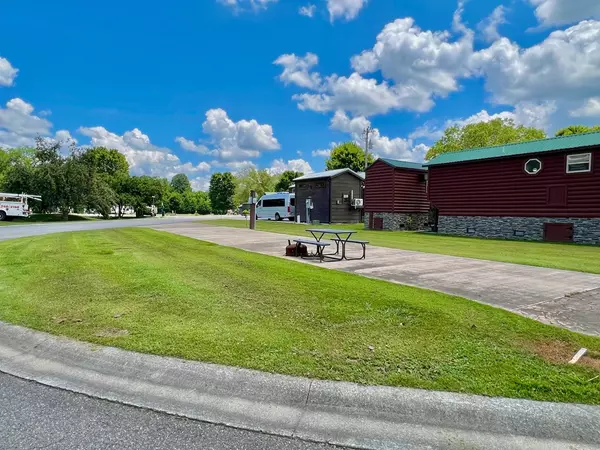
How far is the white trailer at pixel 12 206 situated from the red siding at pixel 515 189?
112ft

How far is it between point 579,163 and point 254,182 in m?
63.4

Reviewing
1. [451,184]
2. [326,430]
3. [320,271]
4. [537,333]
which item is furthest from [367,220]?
[326,430]

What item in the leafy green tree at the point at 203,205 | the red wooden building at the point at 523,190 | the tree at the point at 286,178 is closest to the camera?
the red wooden building at the point at 523,190

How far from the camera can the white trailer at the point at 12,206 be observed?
102ft

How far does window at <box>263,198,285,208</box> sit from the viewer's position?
3979 cm

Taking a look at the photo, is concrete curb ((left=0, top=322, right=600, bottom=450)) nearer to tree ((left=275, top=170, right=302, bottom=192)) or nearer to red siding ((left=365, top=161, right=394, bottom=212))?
red siding ((left=365, top=161, right=394, bottom=212))

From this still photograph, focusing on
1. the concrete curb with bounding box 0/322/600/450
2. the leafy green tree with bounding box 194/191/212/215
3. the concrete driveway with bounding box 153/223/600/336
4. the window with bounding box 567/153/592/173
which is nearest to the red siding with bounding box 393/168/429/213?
the window with bounding box 567/153/592/173

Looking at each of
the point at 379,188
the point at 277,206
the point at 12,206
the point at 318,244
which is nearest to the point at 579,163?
the point at 379,188

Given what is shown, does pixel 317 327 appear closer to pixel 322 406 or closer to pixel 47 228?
pixel 322 406

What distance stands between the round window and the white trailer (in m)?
38.2

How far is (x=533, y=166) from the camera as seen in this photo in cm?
1812

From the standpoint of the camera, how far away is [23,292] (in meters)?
5.70

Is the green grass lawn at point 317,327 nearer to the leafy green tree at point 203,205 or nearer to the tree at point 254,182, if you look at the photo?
the tree at point 254,182

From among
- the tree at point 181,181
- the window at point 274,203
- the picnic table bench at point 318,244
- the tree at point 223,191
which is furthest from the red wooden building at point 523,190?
the tree at point 181,181
